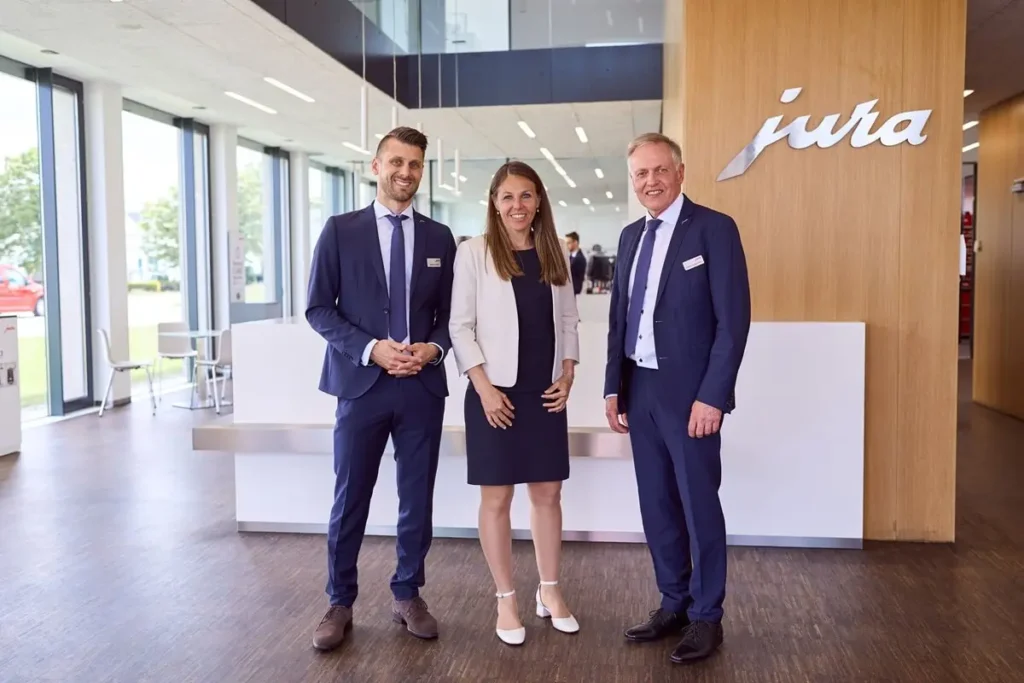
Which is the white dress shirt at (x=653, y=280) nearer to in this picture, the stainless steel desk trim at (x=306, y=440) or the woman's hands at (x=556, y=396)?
the woman's hands at (x=556, y=396)

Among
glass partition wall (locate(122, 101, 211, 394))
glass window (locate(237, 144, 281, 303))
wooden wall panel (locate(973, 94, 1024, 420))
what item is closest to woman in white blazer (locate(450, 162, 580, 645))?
wooden wall panel (locate(973, 94, 1024, 420))

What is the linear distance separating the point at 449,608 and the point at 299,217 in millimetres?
13365

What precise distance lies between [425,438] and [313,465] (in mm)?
1640

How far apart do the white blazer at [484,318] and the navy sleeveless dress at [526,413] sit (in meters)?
0.03

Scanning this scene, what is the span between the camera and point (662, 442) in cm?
320

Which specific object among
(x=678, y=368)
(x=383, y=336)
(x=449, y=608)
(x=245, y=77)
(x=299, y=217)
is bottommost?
(x=449, y=608)

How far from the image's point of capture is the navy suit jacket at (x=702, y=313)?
2.97 m

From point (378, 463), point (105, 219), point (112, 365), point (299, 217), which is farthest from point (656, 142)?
point (299, 217)

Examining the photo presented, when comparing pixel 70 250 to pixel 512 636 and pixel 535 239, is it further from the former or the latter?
pixel 512 636

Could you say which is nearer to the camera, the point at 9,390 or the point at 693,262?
the point at 693,262

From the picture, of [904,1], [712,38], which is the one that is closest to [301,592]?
[712,38]

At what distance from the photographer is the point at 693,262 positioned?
9.93 feet

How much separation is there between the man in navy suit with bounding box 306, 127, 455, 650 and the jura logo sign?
186 cm

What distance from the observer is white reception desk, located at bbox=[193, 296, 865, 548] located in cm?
434
